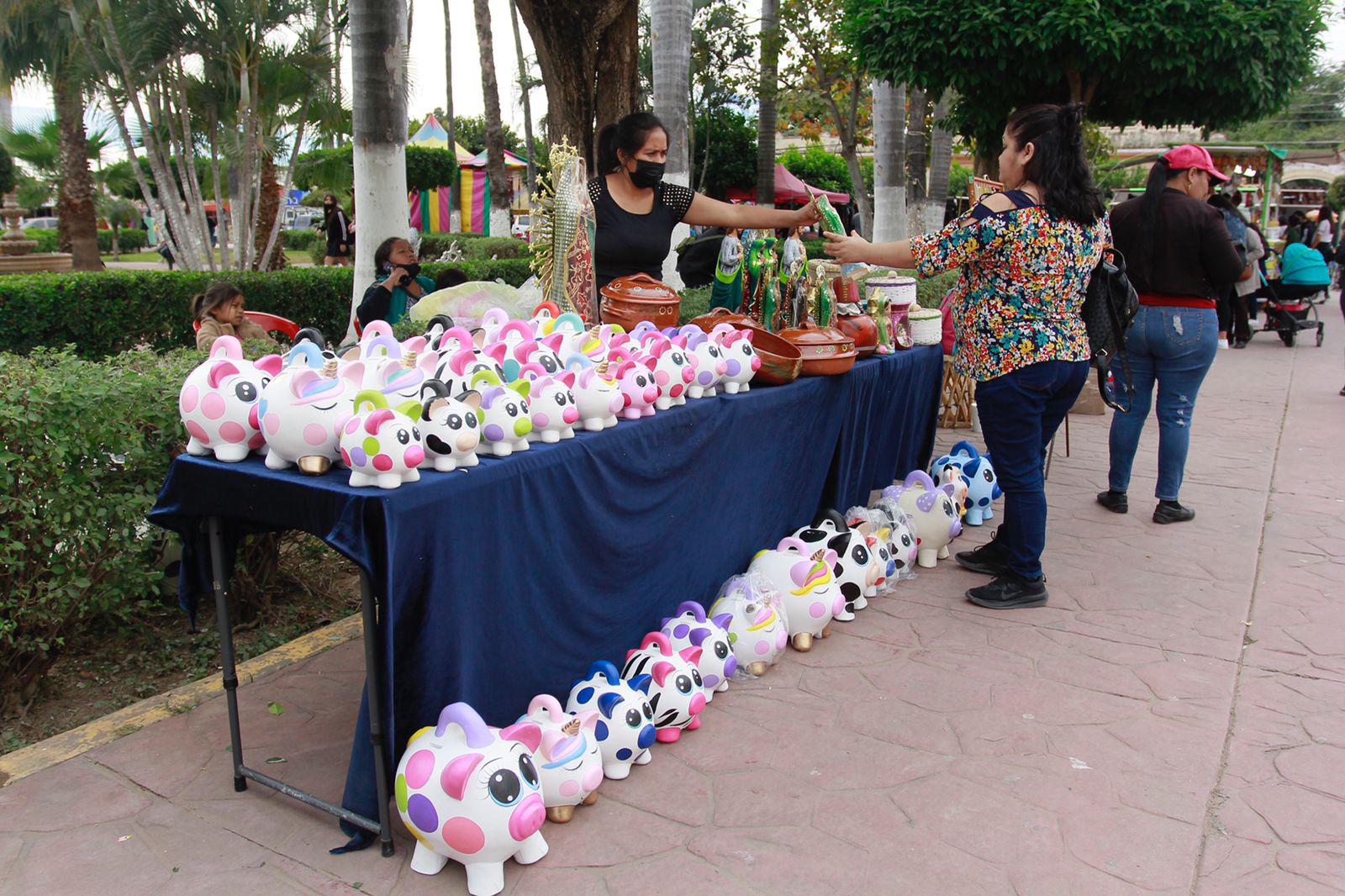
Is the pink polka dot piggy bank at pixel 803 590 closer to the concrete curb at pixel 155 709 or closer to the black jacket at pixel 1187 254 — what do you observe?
the concrete curb at pixel 155 709

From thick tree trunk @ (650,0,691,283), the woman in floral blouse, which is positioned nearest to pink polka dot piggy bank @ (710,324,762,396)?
the woman in floral blouse

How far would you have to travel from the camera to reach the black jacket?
15.8ft

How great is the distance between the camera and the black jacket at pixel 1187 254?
4.82 meters

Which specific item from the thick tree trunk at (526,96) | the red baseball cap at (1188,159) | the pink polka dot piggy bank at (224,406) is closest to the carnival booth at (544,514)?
the pink polka dot piggy bank at (224,406)

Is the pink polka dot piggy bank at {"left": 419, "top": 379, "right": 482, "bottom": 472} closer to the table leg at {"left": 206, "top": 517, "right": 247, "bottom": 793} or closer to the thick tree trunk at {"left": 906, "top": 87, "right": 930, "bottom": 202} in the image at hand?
the table leg at {"left": 206, "top": 517, "right": 247, "bottom": 793}

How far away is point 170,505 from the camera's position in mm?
2609

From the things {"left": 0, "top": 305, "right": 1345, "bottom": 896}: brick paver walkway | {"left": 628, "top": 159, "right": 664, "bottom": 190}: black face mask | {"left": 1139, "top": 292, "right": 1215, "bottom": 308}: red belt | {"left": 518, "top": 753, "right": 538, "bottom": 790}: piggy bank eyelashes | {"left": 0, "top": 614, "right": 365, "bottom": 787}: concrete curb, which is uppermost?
{"left": 628, "top": 159, "right": 664, "bottom": 190}: black face mask

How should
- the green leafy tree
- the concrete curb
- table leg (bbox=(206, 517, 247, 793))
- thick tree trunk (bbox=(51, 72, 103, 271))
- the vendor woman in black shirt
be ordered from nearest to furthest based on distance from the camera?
table leg (bbox=(206, 517, 247, 793)), the concrete curb, the vendor woman in black shirt, the green leafy tree, thick tree trunk (bbox=(51, 72, 103, 271))

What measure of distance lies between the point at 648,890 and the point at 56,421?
7.42 feet

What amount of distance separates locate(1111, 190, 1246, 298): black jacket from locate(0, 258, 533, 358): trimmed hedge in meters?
7.57

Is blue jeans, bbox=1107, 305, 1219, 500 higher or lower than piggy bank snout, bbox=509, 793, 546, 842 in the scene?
higher

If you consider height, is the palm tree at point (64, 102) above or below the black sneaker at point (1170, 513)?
above

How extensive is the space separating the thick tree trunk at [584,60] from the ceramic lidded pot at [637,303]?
8.36 ft

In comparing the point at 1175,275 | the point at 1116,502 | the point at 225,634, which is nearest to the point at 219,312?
the point at 225,634
